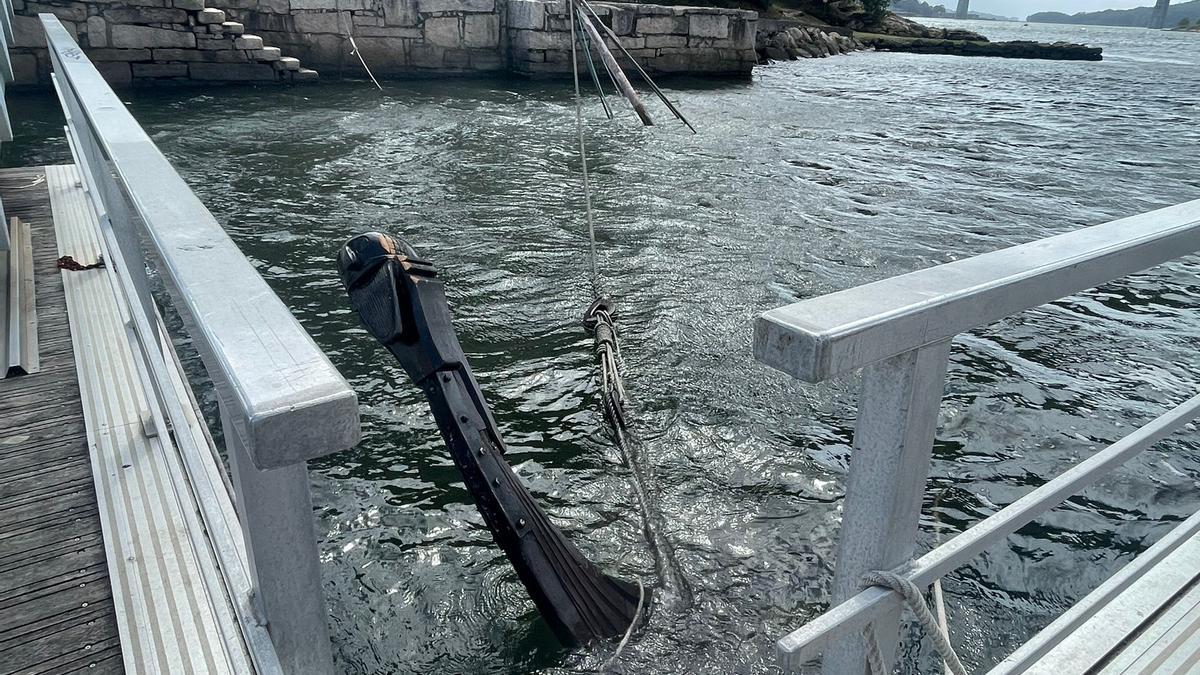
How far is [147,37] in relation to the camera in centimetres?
1215

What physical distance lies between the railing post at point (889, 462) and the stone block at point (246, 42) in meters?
13.8

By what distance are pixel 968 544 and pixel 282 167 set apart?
889 cm

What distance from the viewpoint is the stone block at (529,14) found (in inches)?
595

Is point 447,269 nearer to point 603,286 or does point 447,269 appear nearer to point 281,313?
point 603,286

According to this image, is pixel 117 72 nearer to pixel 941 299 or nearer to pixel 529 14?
pixel 529 14

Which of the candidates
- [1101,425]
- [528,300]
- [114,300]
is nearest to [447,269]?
[528,300]

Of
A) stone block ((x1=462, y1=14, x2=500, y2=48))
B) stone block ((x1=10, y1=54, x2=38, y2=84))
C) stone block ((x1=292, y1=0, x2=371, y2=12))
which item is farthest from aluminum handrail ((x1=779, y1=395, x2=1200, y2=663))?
stone block ((x1=462, y1=14, x2=500, y2=48))

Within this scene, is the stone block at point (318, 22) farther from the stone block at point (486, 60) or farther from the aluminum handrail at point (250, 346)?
the aluminum handrail at point (250, 346)

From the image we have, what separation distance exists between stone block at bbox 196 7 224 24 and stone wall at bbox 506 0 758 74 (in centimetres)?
518

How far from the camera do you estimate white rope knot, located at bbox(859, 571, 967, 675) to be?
99cm

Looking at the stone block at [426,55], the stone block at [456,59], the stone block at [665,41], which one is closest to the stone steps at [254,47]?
the stone block at [426,55]

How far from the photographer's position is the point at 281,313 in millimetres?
811

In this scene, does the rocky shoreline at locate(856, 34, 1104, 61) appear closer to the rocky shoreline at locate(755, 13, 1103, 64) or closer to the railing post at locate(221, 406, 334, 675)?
the rocky shoreline at locate(755, 13, 1103, 64)

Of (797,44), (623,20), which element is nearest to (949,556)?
(623,20)
